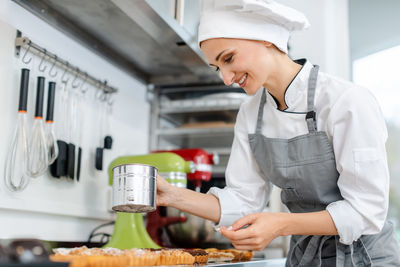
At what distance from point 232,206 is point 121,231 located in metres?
0.44

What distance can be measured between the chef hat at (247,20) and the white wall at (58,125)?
601mm

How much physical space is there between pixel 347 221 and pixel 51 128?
945mm

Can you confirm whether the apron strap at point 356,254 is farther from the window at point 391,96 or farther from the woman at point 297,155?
the window at point 391,96

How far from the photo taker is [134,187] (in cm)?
107

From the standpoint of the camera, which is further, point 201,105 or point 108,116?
point 201,105

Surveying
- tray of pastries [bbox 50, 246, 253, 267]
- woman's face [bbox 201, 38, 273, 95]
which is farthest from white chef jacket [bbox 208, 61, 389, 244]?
tray of pastries [bbox 50, 246, 253, 267]

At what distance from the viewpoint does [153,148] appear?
227 cm

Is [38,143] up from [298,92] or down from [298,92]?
down

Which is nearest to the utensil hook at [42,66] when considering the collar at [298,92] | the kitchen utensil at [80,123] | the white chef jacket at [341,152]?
the kitchen utensil at [80,123]

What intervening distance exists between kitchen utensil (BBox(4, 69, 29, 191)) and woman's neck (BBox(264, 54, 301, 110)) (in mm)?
720

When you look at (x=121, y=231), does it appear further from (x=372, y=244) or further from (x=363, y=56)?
(x=363, y=56)

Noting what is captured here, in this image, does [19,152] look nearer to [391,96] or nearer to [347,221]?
[347,221]

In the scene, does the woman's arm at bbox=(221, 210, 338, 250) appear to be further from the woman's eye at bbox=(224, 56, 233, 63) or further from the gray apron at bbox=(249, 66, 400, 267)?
the woman's eye at bbox=(224, 56, 233, 63)

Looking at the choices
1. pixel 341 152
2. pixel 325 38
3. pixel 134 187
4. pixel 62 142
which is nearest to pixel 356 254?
pixel 341 152
